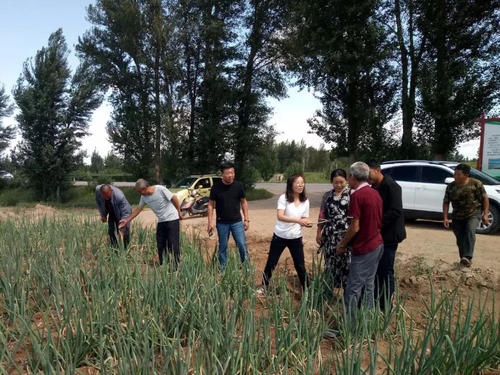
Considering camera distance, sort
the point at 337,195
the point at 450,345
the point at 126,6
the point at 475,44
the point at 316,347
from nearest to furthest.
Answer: the point at 450,345 → the point at 316,347 → the point at 337,195 → the point at 475,44 → the point at 126,6

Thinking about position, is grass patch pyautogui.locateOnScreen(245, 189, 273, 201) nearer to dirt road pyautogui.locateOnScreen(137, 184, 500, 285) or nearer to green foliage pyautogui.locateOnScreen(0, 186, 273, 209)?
green foliage pyautogui.locateOnScreen(0, 186, 273, 209)

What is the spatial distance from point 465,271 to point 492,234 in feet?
11.0

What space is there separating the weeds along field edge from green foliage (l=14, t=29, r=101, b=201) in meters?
18.9

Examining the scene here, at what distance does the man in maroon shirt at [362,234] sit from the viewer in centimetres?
324

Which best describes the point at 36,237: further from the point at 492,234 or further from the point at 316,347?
the point at 492,234

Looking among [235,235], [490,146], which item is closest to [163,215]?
[235,235]

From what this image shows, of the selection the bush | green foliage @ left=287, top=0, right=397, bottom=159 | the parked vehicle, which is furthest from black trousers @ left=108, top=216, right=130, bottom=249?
the bush

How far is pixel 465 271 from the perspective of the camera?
532cm

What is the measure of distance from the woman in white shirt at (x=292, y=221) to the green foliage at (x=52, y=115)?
19.4 metres

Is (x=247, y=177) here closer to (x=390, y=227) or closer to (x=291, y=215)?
(x=291, y=215)

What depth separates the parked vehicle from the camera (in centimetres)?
1200

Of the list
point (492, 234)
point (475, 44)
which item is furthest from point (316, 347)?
point (475, 44)

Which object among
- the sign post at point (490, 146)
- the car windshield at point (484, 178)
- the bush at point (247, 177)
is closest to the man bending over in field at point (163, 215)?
the car windshield at point (484, 178)

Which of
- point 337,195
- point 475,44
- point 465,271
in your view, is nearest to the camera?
point 337,195
